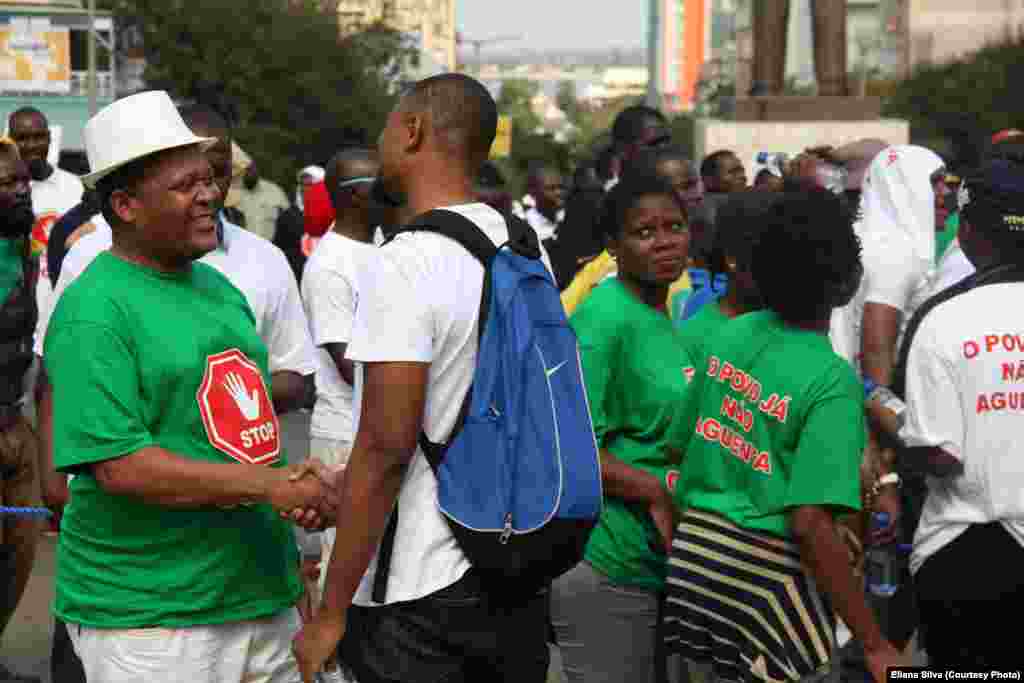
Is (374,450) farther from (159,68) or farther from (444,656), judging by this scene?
(159,68)

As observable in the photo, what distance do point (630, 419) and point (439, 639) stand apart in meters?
1.48

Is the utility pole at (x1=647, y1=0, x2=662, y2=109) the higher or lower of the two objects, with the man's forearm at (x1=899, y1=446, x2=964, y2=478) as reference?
higher

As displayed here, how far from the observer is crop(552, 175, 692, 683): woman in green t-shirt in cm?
506

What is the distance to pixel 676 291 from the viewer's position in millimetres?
6988

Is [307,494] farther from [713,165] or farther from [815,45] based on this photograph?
[815,45]

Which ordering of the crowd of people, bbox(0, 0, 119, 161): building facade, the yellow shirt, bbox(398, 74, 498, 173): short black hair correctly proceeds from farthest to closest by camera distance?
bbox(0, 0, 119, 161): building facade → the yellow shirt → bbox(398, 74, 498, 173): short black hair → the crowd of people

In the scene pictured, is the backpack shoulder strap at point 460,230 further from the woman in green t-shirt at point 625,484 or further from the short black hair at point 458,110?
the woman in green t-shirt at point 625,484

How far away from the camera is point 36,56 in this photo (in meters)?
64.7

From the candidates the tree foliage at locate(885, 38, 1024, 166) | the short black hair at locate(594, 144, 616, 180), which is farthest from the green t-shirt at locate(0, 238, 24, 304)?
the tree foliage at locate(885, 38, 1024, 166)

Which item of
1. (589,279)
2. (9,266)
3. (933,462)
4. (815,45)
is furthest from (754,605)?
(815,45)

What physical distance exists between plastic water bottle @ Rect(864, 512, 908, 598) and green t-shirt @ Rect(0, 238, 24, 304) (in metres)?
3.26

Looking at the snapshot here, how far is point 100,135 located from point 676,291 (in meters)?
3.20

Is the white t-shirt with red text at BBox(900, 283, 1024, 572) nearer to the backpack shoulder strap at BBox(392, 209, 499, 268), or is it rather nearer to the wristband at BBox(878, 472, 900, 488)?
the wristband at BBox(878, 472, 900, 488)

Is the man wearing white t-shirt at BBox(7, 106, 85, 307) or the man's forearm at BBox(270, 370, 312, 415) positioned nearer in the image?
the man's forearm at BBox(270, 370, 312, 415)
